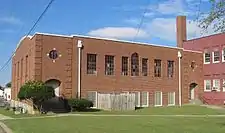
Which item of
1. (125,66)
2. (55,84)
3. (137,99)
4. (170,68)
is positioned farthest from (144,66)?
(55,84)

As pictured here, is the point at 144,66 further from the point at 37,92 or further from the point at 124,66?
the point at 37,92

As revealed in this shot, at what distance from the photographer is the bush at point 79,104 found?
3528cm

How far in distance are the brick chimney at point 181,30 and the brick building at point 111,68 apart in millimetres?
6624

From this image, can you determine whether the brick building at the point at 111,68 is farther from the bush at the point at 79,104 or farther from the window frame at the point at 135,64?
the bush at the point at 79,104

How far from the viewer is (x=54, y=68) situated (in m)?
37.5

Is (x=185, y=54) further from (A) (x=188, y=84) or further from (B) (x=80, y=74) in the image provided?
(B) (x=80, y=74)

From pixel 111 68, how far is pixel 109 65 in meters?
0.44

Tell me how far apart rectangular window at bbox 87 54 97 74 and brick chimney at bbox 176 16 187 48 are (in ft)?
66.1

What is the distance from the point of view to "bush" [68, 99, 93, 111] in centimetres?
3528

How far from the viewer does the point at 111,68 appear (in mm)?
41812

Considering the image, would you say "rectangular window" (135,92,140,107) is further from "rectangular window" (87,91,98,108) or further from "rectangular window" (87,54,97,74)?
"rectangular window" (87,54,97,74)

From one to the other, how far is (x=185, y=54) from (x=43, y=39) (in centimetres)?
2009

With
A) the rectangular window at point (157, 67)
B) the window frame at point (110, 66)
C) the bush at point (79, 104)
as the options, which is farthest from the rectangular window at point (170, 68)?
the bush at point (79, 104)

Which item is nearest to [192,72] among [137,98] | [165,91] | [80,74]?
[165,91]
